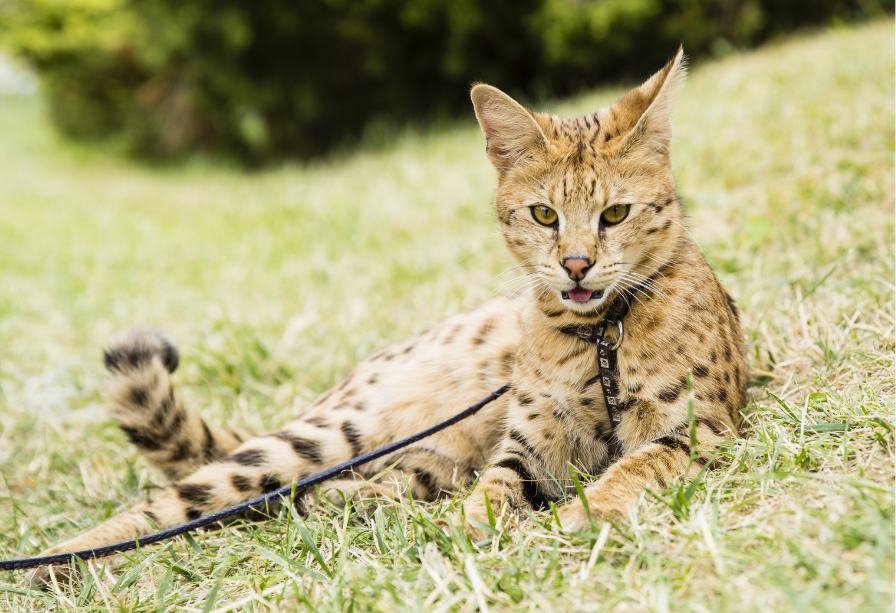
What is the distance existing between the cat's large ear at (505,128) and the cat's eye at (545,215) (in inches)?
7.4

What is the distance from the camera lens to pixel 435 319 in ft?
14.5

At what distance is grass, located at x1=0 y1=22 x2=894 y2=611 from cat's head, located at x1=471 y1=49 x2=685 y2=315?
2.08 ft

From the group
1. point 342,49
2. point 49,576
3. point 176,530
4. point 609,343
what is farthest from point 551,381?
point 342,49

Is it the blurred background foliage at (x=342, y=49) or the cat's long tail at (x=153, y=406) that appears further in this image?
the blurred background foliage at (x=342, y=49)

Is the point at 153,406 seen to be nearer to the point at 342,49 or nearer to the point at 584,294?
the point at 584,294

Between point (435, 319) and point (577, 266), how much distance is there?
7.09 ft

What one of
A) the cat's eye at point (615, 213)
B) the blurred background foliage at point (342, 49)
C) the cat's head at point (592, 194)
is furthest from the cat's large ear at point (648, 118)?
the blurred background foliage at point (342, 49)

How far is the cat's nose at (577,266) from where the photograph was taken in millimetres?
2312

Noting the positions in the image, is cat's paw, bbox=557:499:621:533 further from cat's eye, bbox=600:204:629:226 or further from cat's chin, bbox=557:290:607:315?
cat's eye, bbox=600:204:629:226

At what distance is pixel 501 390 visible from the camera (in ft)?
9.08

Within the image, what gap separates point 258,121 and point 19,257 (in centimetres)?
397

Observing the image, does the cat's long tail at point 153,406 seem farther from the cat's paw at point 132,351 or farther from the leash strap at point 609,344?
the leash strap at point 609,344

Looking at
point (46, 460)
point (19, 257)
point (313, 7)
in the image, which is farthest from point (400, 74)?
point (46, 460)

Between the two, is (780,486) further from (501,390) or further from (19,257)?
(19,257)
